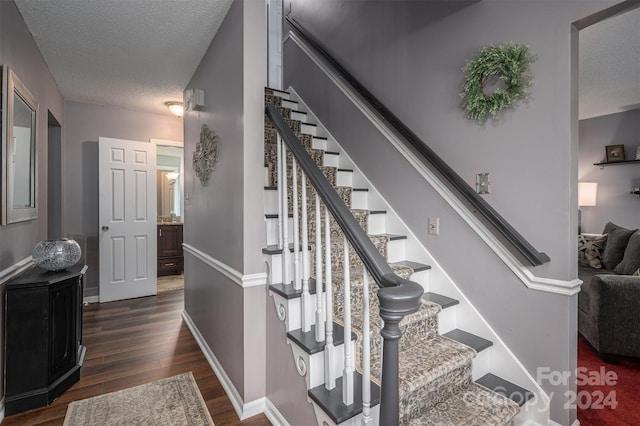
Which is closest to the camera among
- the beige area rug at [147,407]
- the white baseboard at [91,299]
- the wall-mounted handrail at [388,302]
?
the wall-mounted handrail at [388,302]

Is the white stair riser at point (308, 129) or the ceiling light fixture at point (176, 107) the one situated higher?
the ceiling light fixture at point (176, 107)

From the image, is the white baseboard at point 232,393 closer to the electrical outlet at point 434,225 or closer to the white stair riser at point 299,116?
the electrical outlet at point 434,225

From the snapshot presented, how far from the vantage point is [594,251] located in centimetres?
399

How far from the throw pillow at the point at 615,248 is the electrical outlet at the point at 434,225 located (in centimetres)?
303

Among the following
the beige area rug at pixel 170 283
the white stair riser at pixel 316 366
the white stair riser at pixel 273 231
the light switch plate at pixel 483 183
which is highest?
the light switch plate at pixel 483 183

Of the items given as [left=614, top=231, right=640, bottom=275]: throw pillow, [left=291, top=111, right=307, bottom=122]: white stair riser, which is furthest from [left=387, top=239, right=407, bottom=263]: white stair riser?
[left=614, top=231, right=640, bottom=275]: throw pillow

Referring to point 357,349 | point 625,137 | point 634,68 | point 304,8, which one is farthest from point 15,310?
point 625,137

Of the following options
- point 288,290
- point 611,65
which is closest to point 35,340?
point 288,290

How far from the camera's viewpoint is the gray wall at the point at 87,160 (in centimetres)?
400

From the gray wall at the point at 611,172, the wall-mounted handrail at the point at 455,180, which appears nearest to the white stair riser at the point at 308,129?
the wall-mounted handrail at the point at 455,180

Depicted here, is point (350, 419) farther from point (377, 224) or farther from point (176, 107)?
point (176, 107)

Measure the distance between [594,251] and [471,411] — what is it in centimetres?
366

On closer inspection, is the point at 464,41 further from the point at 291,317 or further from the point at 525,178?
the point at 291,317

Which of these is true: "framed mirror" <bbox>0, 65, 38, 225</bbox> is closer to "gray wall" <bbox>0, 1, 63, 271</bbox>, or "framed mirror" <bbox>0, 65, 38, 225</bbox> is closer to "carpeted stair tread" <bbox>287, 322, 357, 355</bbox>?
"gray wall" <bbox>0, 1, 63, 271</bbox>
